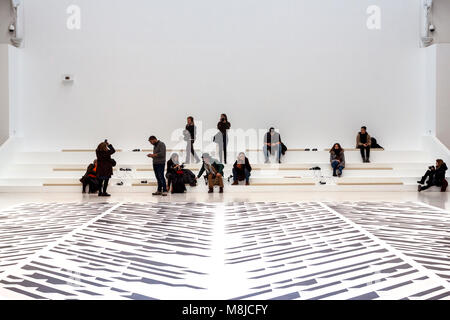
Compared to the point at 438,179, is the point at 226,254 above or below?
below

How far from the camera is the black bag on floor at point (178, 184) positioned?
41.7 ft

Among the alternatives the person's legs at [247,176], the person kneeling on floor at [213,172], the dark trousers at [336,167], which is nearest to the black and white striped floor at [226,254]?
the person kneeling on floor at [213,172]

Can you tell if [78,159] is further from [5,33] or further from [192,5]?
[192,5]

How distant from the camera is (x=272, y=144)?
15.9 m

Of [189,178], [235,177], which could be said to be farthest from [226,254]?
[235,177]

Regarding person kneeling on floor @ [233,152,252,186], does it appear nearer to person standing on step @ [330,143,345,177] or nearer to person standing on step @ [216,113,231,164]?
person standing on step @ [216,113,231,164]

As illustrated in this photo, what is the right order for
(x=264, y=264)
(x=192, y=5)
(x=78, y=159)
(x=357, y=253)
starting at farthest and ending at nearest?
(x=192, y=5) < (x=78, y=159) < (x=357, y=253) < (x=264, y=264)

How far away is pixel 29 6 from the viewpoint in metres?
17.0

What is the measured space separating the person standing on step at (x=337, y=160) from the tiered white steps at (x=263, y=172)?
26cm

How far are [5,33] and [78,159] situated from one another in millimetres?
5557

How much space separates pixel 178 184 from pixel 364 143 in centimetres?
721

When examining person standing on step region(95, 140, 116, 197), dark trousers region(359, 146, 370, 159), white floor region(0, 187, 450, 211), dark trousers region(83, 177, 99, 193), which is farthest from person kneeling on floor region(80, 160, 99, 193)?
dark trousers region(359, 146, 370, 159)

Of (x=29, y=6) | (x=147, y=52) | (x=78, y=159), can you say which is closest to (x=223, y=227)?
(x=78, y=159)

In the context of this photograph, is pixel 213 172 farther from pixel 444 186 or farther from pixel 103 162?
pixel 444 186
